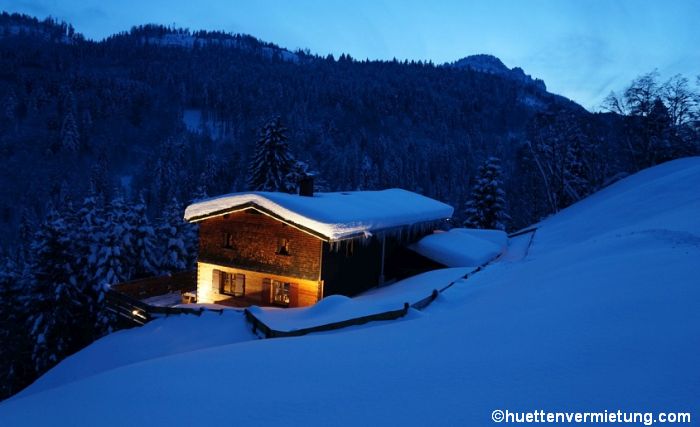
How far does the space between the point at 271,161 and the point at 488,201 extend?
2053cm

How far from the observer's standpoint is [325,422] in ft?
15.6

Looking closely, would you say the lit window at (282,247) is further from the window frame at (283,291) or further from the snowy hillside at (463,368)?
the snowy hillside at (463,368)

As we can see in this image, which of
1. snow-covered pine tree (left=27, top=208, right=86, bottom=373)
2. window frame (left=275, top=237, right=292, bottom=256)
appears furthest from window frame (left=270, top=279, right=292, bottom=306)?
snow-covered pine tree (left=27, top=208, right=86, bottom=373)

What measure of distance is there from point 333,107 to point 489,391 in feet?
612

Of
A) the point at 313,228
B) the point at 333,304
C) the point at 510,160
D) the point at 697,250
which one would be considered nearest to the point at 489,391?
the point at 697,250

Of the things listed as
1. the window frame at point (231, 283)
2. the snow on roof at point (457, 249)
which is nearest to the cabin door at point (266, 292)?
the window frame at point (231, 283)

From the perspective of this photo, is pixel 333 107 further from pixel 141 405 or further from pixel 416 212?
pixel 141 405

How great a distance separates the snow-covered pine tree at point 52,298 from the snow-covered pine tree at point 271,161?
1670 centimetres

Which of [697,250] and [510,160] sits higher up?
[510,160]

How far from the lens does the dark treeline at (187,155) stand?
95.7ft

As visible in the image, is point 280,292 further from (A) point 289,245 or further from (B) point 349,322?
(B) point 349,322

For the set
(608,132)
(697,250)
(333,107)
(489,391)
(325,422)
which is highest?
(333,107)

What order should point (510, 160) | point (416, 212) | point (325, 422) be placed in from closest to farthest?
point (325, 422)
point (416, 212)
point (510, 160)

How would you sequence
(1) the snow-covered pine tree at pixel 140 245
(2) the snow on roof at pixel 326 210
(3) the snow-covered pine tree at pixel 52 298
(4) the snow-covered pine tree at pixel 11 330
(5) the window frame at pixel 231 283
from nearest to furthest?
(2) the snow on roof at pixel 326 210, (5) the window frame at pixel 231 283, (3) the snow-covered pine tree at pixel 52 298, (4) the snow-covered pine tree at pixel 11 330, (1) the snow-covered pine tree at pixel 140 245
